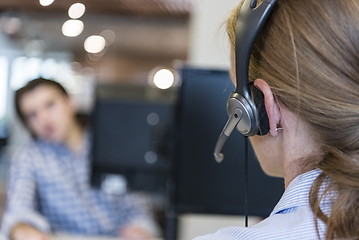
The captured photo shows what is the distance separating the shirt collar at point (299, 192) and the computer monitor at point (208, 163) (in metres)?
0.68

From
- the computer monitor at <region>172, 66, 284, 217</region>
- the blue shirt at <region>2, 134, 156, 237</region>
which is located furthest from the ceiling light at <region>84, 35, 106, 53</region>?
the computer monitor at <region>172, 66, 284, 217</region>

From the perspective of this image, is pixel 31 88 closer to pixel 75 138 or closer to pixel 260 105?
pixel 75 138

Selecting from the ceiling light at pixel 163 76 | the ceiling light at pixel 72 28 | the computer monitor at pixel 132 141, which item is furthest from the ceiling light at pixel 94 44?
the computer monitor at pixel 132 141

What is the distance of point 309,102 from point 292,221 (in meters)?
0.14

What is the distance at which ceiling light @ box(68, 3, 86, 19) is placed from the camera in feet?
21.0

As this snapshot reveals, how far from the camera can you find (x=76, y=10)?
681 cm

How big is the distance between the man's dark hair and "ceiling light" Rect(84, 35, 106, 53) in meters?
5.63

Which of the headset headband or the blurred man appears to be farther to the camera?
the blurred man

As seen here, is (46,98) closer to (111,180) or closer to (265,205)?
(111,180)

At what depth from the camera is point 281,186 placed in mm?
1438

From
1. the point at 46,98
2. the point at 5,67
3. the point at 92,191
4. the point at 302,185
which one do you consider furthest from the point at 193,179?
the point at 5,67

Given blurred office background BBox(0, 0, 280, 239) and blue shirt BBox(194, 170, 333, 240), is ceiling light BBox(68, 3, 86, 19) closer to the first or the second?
blurred office background BBox(0, 0, 280, 239)

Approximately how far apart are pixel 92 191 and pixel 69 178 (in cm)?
11

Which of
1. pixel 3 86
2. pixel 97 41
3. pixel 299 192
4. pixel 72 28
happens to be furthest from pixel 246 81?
pixel 97 41
